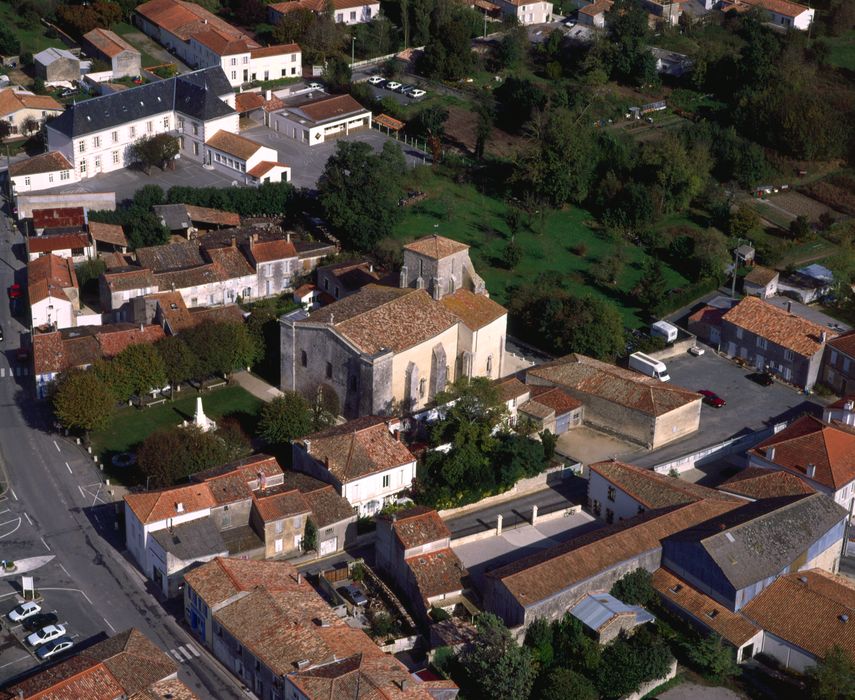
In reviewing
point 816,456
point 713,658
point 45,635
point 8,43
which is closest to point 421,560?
point 713,658

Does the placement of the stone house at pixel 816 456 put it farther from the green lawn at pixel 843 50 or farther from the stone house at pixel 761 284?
the green lawn at pixel 843 50

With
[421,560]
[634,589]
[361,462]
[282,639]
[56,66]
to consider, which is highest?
[56,66]

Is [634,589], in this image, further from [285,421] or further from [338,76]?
[338,76]

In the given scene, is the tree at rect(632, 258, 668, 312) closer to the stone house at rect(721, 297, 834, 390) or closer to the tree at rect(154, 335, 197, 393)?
the stone house at rect(721, 297, 834, 390)

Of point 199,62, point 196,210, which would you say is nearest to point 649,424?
point 196,210

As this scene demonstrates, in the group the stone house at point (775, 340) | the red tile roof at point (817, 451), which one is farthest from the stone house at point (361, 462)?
the stone house at point (775, 340)

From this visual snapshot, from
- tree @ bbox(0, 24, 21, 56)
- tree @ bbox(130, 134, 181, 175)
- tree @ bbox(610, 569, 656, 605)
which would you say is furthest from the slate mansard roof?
tree @ bbox(610, 569, 656, 605)
